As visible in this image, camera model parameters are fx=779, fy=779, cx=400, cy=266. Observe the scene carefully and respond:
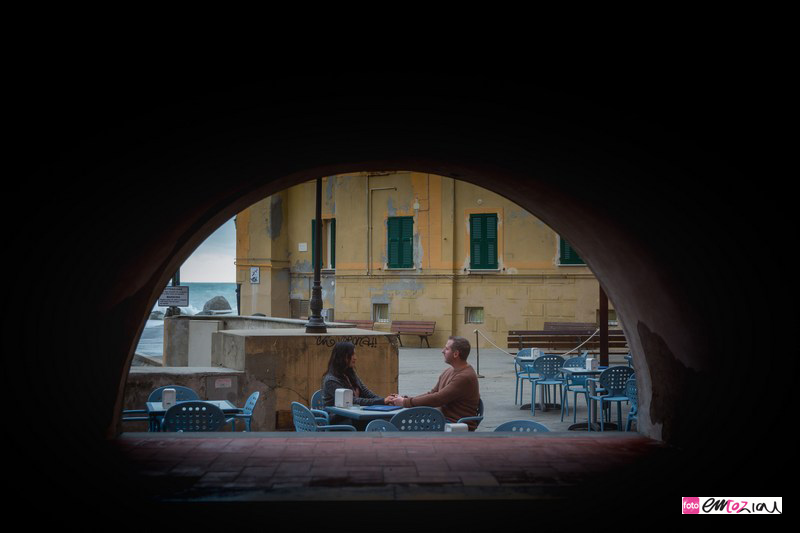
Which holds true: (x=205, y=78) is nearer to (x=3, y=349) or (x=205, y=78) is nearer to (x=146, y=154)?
(x=146, y=154)

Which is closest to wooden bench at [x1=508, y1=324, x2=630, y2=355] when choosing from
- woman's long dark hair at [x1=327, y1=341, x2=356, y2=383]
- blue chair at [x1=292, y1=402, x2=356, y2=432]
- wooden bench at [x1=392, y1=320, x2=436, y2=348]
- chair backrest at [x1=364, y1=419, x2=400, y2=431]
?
wooden bench at [x1=392, y1=320, x2=436, y2=348]

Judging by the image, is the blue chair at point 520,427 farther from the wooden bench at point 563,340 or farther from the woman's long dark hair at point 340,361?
the wooden bench at point 563,340

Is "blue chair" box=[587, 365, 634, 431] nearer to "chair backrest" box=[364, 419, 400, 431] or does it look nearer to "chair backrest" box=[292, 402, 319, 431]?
"chair backrest" box=[364, 419, 400, 431]

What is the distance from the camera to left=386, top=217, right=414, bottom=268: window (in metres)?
27.7

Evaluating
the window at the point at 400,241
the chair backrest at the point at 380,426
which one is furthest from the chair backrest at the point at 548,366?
the window at the point at 400,241

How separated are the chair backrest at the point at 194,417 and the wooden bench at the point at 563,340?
50.7 ft

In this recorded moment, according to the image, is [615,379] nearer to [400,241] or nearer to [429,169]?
[429,169]

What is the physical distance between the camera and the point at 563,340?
22.9 metres

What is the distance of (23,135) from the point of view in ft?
13.0

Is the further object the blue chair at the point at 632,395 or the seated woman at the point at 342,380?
the blue chair at the point at 632,395

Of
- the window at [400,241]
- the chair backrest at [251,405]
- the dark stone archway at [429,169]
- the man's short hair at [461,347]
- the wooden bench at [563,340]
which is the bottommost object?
the wooden bench at [563,340]

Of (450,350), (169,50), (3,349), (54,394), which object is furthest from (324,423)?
(169,50)

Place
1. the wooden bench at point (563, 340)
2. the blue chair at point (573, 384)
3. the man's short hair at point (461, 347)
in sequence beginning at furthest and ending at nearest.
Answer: the wooden bench at point (563, 340)
the blue chair at point (573, 384)
the man's short hair at point (461, 347)

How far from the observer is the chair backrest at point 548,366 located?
12.9m
